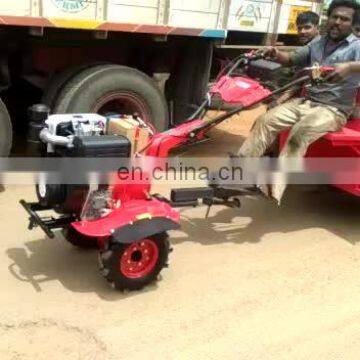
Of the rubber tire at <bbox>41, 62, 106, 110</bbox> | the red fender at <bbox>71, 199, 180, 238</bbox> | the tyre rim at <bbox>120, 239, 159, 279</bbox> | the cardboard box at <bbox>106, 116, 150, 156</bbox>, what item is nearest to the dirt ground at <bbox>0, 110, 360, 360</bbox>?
the tyre rim at <bbox>120, 239, 159, 279</bbox>

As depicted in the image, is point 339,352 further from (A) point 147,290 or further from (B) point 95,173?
(B) point 95,173

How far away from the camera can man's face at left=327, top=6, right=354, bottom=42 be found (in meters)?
4.12

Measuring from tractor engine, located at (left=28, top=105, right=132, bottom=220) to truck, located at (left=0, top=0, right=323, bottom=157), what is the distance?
4.27ft

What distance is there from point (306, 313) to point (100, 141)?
1405 mm

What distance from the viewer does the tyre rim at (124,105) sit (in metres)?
4.85

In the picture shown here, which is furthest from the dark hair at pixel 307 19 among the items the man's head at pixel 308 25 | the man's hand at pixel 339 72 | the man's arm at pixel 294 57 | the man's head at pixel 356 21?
the man's hand at pixel 339 72

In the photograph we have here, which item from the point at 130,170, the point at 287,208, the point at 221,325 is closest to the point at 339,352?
the point at 221,325

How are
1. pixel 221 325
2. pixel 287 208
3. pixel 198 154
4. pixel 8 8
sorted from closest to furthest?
pixel 221 325, pixel 8 8, pixel 287 208, pixel 198 154

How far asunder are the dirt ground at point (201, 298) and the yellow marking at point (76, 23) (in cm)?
139

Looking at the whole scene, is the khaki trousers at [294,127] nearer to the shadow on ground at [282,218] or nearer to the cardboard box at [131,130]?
the shadow on ground at [282,218]

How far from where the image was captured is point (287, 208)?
4738 mm

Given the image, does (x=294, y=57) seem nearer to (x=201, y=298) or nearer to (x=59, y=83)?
(x=59, y=83)

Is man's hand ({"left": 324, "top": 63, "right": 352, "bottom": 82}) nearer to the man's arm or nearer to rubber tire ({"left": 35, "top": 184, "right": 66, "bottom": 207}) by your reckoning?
the man's arm

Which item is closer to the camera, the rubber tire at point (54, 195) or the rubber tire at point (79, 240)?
the rubber tire at point (54, 195)
